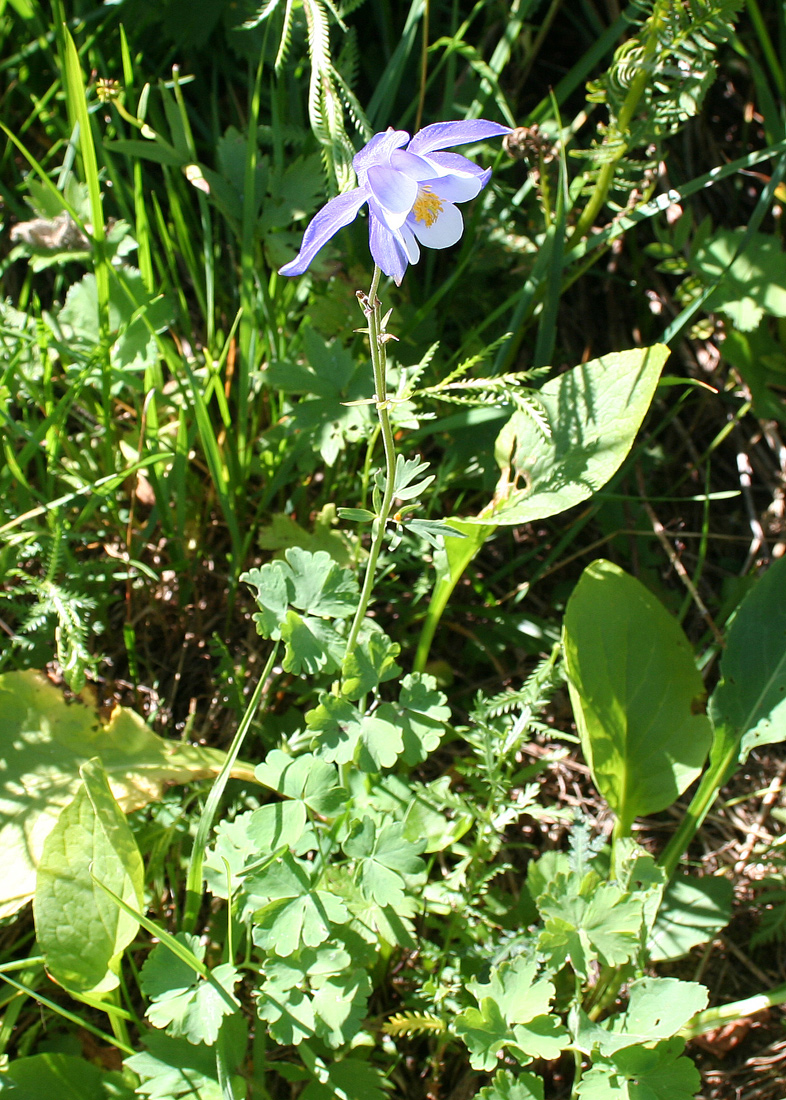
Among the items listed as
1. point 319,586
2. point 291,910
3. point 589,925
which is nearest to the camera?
point 291,910

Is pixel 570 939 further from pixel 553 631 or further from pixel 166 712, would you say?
pixel 166 712

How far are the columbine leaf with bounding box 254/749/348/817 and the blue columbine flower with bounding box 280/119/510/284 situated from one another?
95 cm

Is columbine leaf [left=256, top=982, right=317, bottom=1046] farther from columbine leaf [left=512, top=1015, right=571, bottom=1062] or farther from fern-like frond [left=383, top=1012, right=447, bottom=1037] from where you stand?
columbine leaf [left=512, top=1015, right=571, bottom=1062]

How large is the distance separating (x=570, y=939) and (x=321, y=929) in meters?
0.50

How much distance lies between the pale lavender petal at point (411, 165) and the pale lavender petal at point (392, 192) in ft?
0.05

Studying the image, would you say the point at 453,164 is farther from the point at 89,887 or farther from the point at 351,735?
the point at 89,887

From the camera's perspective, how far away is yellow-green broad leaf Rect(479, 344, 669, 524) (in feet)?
6.05

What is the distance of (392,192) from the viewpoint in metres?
1.07

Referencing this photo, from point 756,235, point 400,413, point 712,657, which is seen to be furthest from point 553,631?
point 756,235

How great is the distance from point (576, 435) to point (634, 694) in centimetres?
66

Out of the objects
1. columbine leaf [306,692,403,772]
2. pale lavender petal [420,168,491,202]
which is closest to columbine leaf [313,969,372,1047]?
columbine leaf [306,692,403,772]

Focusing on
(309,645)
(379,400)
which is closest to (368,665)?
(309,645)

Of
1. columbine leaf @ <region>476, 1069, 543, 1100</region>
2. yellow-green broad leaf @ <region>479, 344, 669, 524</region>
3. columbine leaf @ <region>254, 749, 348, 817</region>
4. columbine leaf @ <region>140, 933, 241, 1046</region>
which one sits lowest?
columbine leaf @ <region>476, 1069, 543, 1100</region>

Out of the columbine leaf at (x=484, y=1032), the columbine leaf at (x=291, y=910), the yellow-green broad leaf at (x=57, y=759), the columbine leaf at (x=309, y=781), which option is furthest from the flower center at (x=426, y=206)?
the columbine leaf at (x=484, y=1032)
